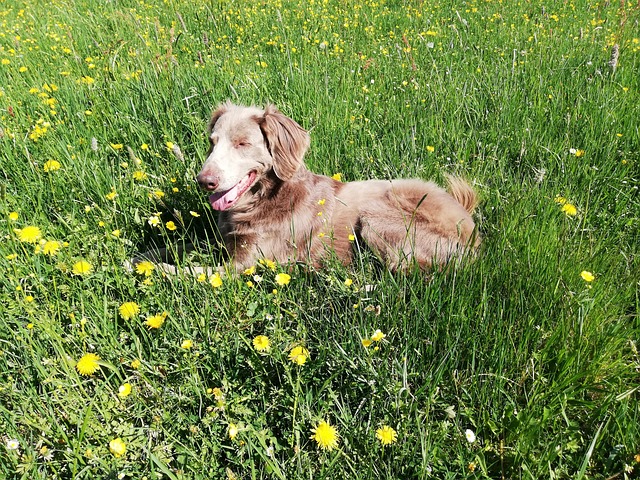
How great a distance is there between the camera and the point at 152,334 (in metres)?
1.99

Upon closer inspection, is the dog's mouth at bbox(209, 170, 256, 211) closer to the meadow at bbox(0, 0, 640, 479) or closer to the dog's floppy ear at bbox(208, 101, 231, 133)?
the meadow at bbox(0, 0, 640, 479)

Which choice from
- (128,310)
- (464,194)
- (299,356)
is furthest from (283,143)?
(299,356)

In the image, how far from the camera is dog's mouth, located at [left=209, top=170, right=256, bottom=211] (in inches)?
105

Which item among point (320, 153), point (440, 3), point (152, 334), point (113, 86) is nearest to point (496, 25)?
point (440, 3)

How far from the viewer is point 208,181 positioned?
8.16 ft

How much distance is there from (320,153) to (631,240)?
204cm

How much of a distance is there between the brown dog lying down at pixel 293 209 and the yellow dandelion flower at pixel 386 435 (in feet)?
4.00

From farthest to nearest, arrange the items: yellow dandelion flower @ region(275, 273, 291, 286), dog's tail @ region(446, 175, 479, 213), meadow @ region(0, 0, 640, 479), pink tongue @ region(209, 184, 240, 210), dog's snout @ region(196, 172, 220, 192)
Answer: dog's tail @ region(446, 175, 479, 213), pink tongue @ region(209, 184, 240, 210), dog's snout @ region(196, 172, 220, 192), yellow dandelion flower @ region(275, 273, 291, 286), meadow @ region(0, 0, 640, 479)

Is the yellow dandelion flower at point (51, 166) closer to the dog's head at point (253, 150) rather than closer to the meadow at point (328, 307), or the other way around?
the meadow at point (328, 307)

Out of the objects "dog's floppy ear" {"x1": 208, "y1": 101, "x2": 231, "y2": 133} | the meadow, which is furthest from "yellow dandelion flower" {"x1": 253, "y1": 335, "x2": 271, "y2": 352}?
"dog's floppy ear" {"x1": 208, "y1": 101, "x2": 231, "y2": 133}

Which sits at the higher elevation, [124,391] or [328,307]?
[124,391]

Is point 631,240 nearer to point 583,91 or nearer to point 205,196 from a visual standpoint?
point 583,91

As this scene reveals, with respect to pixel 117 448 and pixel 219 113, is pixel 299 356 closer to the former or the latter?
pixel 117 448

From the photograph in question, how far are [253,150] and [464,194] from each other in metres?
1.36
